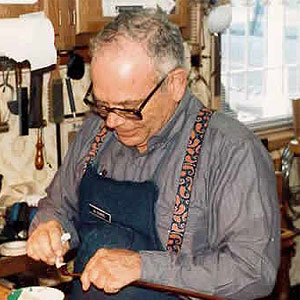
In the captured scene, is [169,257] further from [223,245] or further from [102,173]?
[102,173]

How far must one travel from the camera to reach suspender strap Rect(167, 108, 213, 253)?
5.57ft

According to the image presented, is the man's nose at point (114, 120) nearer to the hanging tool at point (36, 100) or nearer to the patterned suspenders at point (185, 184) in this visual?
the patterned suspenders at point (185, 184)

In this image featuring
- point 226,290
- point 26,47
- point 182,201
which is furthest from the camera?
point 26,47

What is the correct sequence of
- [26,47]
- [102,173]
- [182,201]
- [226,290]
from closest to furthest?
[226,290] → [182,201] → [102,173] → [26,47]

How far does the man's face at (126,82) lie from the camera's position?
1.64 metres

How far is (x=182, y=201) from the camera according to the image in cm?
171

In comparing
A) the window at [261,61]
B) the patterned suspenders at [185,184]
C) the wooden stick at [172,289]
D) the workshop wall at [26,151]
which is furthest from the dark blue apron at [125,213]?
the window at [261,61]

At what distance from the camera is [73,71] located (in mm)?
2824

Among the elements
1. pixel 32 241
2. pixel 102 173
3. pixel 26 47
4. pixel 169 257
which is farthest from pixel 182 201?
pixel 26 47

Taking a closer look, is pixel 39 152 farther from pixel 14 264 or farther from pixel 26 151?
pixel 14 264

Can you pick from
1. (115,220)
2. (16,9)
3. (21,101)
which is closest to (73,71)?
(21,101)

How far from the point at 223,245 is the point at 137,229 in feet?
0.79

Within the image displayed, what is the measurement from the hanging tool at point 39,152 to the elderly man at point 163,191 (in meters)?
0.94

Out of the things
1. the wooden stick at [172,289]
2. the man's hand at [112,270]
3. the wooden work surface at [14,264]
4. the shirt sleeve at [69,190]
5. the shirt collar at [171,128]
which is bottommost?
the wooden work surface at [14,264]
